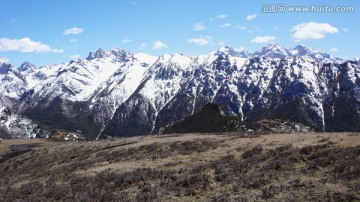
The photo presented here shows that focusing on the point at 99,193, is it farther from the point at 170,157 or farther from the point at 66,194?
the point at 170,157

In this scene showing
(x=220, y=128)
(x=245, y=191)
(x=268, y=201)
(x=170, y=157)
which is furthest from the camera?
(x=220, y=128)

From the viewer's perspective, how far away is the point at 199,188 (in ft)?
75.7

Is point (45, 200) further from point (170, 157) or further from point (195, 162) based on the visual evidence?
point (170, 157)

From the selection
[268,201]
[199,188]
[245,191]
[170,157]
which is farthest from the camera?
[170,157]

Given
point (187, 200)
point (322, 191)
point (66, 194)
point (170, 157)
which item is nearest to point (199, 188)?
point (187, 200)

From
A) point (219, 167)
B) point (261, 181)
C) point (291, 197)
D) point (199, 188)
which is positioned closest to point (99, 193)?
point (199, 188)

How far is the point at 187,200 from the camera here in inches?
841

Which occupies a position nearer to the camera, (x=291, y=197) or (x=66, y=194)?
(x=291, y=197)

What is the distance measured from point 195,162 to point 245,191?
1261 cm

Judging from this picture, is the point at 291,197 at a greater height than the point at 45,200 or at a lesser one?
greater

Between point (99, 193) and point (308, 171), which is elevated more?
point (308, 171)

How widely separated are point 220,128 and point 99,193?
7313 centimetres

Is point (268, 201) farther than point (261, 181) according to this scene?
No

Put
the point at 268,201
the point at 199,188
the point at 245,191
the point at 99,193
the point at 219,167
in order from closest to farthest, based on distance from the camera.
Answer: the point at 268,201 → the point at 245,191 → the point at 199,188 → the point at 99,193 → the point at 219,167
